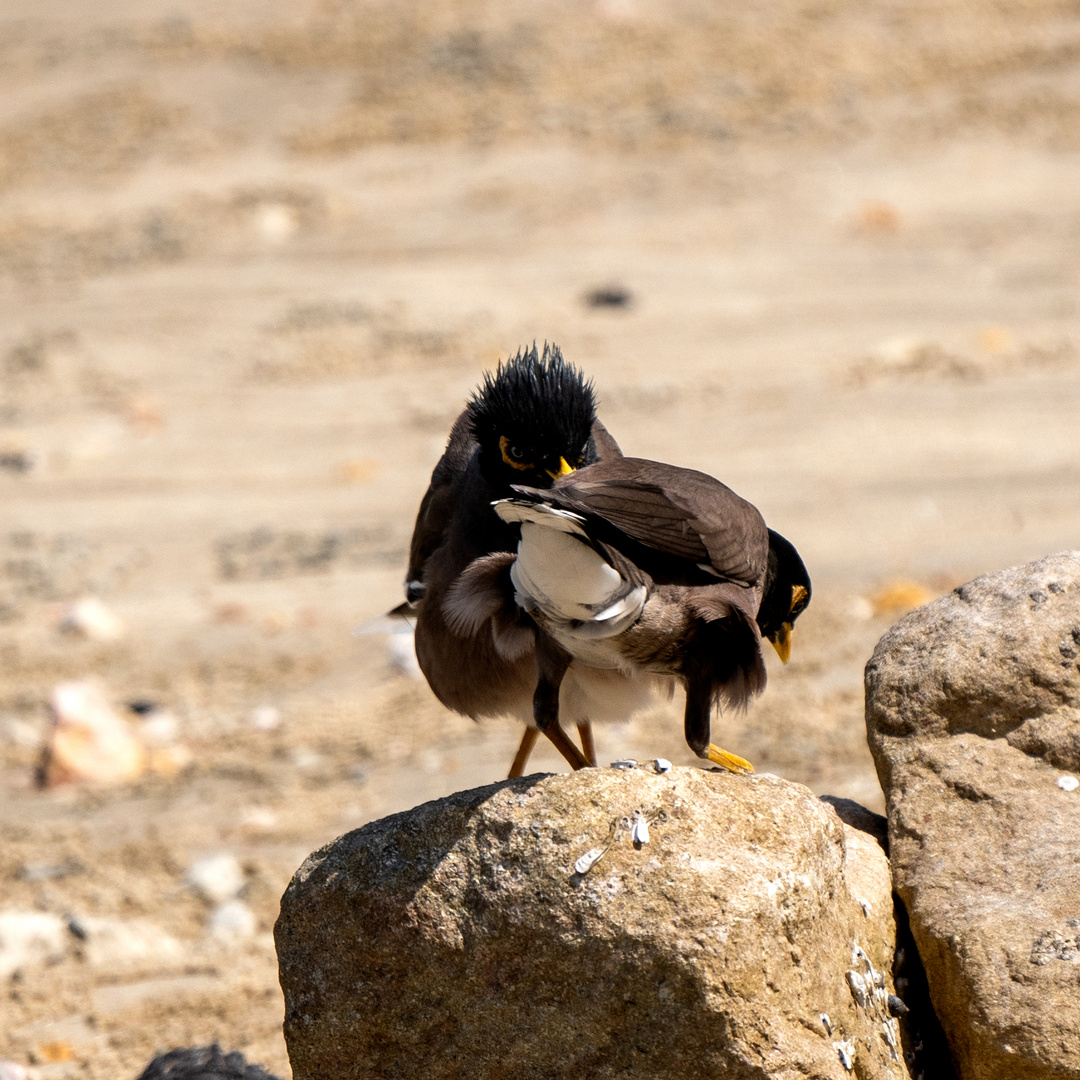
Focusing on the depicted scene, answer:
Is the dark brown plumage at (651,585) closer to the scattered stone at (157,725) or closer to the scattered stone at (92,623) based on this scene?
the scattered stone at (157,725)

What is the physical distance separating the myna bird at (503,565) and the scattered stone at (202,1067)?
4.32ft

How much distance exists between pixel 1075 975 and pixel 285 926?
1.82 metres

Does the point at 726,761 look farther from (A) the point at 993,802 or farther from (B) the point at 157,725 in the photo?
(B) the point at 157,725

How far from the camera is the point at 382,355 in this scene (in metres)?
11.2

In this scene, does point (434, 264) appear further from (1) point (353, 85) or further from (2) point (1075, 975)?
(2) point (1075, 975)

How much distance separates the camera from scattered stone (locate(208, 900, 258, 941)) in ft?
18.2

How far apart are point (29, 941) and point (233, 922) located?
77 centimetres

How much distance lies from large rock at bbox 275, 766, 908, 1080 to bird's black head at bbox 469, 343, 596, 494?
1308 mm

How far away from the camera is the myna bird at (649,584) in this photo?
3541mm

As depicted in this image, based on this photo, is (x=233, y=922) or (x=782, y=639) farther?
(x=233, y=922)

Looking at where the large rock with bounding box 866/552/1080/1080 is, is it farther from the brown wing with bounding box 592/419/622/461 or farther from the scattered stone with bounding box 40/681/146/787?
the scattered stone with bounding box 40/681/146/787

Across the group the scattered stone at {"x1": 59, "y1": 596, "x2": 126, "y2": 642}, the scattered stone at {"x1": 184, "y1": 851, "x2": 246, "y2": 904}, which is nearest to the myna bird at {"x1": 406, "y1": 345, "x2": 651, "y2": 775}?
the scattered stone at {"x1": 184, "y1": 851, "x2": 246, "y2": 904}

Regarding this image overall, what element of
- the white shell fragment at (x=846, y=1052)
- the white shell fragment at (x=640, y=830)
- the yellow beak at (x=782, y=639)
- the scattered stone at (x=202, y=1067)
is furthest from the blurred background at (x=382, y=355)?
the white shell fragment at (x=846, y=1052)

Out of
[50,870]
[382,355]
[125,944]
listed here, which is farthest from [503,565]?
[382,355]
